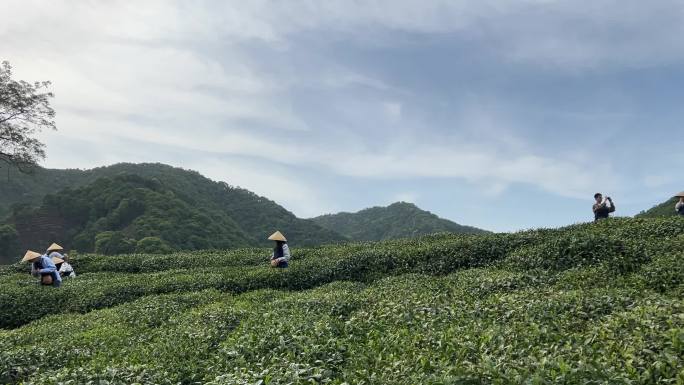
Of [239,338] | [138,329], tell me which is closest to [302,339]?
[239,338]

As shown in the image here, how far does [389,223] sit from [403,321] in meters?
92.1

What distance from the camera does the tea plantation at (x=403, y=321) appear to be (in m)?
6.34

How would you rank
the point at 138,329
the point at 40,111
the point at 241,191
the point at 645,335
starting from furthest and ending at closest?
the point at 241,191, the point at 40,111, the point at 138,329, the point at 645,335

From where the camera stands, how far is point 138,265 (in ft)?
94.4

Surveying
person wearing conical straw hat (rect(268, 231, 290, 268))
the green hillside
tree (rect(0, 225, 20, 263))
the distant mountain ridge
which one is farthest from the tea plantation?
the green hillside

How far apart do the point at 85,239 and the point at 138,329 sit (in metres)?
60.6

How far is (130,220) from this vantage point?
66.6 meters

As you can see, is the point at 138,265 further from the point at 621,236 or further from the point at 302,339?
the point at 621,236

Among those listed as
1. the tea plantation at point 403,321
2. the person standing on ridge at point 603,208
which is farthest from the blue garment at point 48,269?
the person standing on ridge at point 603,208

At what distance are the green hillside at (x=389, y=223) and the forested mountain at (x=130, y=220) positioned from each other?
15.1 m

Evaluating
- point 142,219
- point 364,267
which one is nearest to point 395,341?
point 364,267

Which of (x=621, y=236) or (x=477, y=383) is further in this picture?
(x=621, y=236)

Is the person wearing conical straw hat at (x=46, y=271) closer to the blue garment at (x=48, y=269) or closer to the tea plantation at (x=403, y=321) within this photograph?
the blue garment at (x=48, y=269)

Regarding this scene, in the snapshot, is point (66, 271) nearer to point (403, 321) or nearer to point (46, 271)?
point (46, 271)
